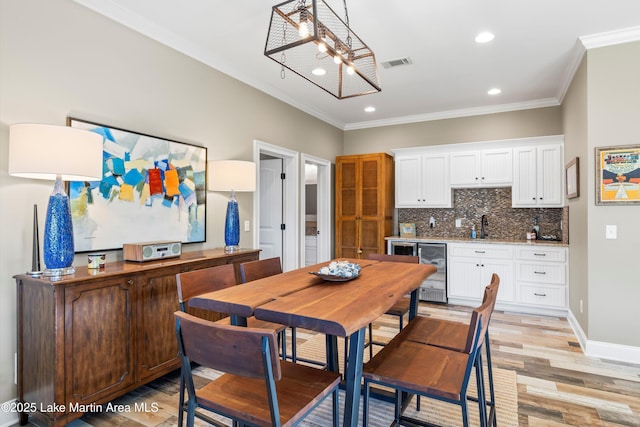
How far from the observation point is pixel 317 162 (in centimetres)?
548

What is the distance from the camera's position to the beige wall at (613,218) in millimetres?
3029

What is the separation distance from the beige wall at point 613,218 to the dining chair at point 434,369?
2.17 meters

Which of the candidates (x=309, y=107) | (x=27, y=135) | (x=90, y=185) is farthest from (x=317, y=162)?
(x=27, y=135)

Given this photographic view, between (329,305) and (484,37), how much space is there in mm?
2886

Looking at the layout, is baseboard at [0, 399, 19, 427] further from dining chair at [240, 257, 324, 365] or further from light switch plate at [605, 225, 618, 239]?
light switch plate at [605, 225, 618, 239]

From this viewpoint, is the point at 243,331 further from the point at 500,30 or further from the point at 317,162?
the point at 317,162

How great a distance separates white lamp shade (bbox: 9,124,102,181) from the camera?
188 centimetres

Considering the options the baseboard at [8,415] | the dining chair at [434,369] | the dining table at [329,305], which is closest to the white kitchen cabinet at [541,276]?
the dining table at [329,305]

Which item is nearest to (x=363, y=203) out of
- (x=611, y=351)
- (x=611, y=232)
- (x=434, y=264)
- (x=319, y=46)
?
(x=434, y=264)

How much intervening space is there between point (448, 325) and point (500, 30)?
8.22 ft

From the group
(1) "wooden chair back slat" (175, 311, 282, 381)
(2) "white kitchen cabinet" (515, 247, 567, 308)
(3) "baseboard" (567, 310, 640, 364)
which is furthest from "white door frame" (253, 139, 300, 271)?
(1) "wooden chair back slat" (175, 311, 282, 381)

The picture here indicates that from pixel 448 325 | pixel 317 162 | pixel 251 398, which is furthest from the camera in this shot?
pixel 317 162

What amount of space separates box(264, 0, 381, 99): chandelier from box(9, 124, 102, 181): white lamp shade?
119cm

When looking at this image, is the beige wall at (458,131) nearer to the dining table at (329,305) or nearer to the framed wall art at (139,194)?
the framed wall art at (139,194)
